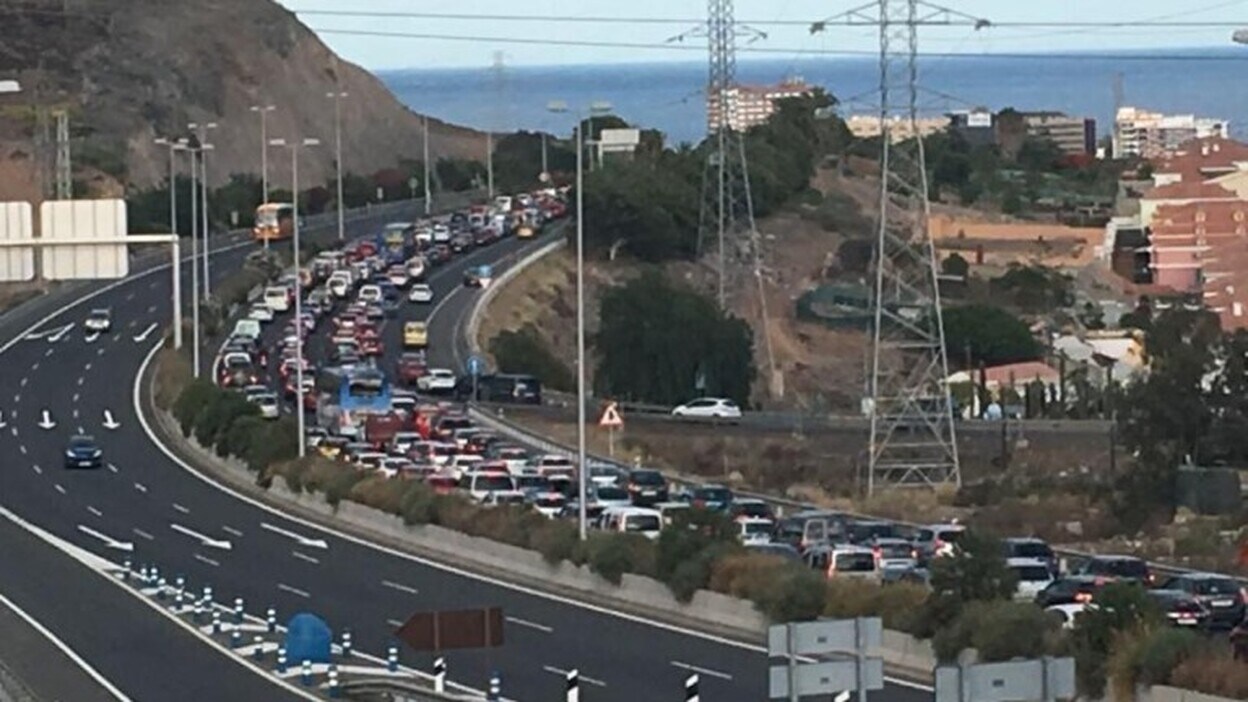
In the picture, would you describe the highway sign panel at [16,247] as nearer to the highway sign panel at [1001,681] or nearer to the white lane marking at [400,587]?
the white lane marking at [400,587]

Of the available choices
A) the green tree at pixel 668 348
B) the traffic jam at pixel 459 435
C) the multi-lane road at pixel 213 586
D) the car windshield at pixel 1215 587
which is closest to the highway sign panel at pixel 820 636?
the multi-lane road at pixel 213 586

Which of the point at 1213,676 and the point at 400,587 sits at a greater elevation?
the point at 1213,676

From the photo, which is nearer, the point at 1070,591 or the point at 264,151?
the point at 1070,591

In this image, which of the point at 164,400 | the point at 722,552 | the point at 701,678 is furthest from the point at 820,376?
the point at 701,678

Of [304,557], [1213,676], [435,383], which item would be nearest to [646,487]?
[304,557]

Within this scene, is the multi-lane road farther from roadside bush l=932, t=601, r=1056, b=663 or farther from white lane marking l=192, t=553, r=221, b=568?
roadside bush l=932, t=601, r=1056, b=663

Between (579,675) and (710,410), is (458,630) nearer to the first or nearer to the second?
(579,675)

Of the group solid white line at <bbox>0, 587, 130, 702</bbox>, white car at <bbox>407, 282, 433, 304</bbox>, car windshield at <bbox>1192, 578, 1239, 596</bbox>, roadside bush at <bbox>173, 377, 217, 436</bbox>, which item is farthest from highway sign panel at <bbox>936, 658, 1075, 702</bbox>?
white car at <bbox>407, 282, 433, 304</bbox>
